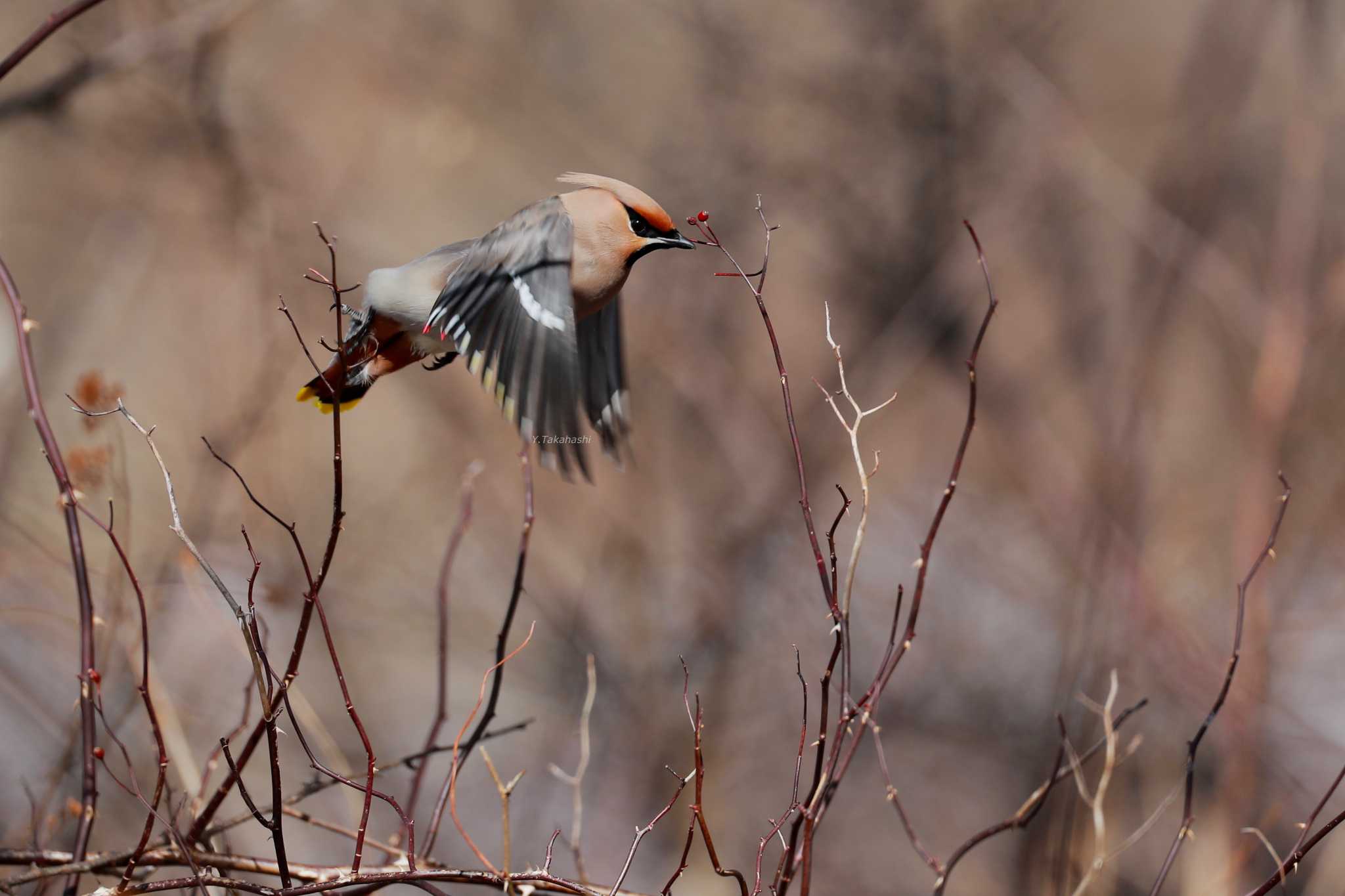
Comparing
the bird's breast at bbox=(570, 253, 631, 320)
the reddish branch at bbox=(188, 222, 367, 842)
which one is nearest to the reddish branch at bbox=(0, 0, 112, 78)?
the reddish branch at bbox=(188, 222, 367, 842)

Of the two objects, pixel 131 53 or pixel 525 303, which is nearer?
pixel 525 303

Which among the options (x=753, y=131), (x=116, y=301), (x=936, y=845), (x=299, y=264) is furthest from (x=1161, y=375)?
(x=116, y=301)

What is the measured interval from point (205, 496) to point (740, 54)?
2.61 m

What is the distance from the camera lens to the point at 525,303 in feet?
2.39

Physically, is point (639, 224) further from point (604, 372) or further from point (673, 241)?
point (604, 372)

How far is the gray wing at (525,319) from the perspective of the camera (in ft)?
2.35

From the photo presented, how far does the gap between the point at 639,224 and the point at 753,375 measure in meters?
3.62

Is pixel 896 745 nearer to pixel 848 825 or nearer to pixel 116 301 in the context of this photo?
pixel 848 825

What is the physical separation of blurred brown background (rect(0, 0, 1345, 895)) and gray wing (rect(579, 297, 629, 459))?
237cm

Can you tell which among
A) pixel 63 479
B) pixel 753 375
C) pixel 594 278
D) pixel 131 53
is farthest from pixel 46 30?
pixel 753 375

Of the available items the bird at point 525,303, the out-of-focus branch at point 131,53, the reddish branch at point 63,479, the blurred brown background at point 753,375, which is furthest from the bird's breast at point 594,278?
the blurred brown background at point 753,375

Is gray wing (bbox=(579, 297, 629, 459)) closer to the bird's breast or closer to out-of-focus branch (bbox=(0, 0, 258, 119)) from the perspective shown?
the bird's breast

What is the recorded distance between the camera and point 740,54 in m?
4.24

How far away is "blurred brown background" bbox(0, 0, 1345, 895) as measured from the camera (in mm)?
3285
